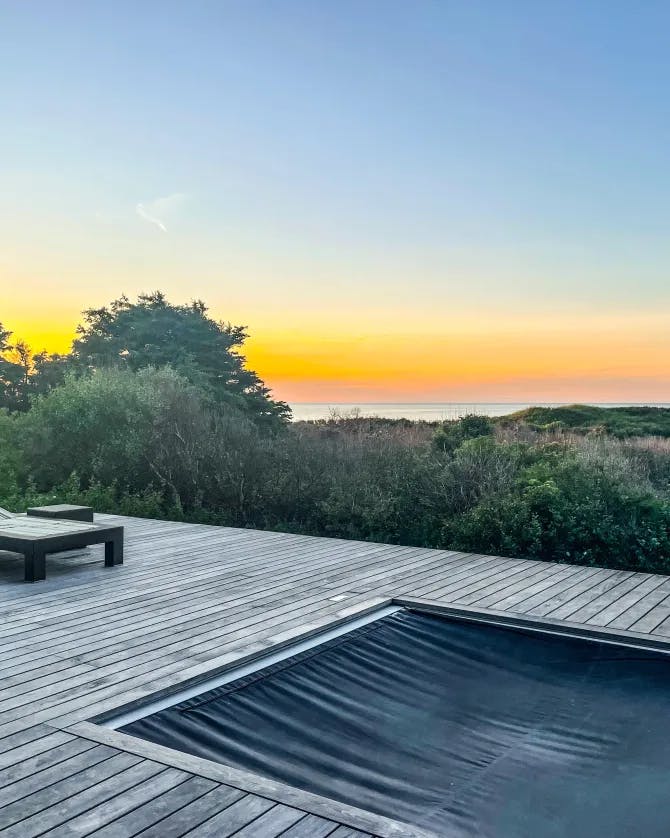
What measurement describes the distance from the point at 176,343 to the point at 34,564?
1674 cm

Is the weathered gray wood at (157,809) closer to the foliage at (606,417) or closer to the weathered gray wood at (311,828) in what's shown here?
the weathered gray wood at (311,828)

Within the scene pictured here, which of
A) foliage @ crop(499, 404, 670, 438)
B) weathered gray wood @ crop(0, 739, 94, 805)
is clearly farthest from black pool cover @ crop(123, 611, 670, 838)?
foliage @ crop(499, 404, 670, 438)

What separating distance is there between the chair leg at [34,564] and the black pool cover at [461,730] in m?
2.20

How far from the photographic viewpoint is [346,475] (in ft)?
24.3

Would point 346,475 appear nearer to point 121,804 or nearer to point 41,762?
point 41,762

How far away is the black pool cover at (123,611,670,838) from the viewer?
2250mm

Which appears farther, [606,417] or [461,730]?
[606,417]

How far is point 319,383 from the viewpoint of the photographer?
83.2 ft

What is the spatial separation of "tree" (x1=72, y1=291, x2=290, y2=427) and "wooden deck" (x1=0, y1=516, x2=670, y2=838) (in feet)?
45.2

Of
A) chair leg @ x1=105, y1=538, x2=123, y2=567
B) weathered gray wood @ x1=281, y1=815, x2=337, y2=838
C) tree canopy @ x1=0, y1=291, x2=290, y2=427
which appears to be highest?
tree canopy @ x1=0, y1=291, x2=290, y2=427

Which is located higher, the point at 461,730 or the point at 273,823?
the point at 273,823

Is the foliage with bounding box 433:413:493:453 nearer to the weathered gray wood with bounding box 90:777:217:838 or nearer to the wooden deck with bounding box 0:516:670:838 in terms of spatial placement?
the wooden deck with bounding box 0:516:670:838

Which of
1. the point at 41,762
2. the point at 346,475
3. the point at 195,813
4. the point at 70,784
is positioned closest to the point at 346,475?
the point at 346,475

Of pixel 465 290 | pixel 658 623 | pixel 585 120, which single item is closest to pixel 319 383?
pixel 465 290
